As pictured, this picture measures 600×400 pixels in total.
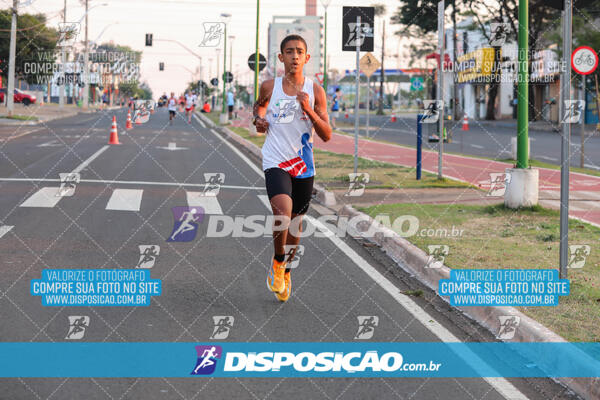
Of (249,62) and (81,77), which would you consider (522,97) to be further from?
(81,77)

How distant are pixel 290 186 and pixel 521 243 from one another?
142 inches

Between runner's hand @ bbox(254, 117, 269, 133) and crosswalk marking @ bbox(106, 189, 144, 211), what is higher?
runner's hand @ bbox(254, 117, 269, 133)

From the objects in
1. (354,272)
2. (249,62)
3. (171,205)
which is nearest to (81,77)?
(249,62)

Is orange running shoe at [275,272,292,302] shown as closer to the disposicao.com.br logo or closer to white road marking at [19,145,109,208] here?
the disposicao.com.br logo

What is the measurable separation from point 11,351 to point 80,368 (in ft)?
1.77

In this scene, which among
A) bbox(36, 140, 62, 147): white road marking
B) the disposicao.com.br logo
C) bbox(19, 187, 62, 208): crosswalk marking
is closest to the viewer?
the disposicao.com.br logo

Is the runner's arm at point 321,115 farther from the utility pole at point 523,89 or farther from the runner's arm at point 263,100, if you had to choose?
the utility pole at point 523,89

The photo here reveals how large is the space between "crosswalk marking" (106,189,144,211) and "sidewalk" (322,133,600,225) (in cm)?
602

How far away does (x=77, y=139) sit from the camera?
1116 inches

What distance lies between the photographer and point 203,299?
639cm

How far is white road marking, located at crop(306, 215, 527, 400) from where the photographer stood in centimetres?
459

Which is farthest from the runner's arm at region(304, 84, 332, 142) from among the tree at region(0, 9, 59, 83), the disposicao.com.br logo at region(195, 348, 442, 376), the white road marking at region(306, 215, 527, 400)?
the tree at region(0, 9, 59, 83)

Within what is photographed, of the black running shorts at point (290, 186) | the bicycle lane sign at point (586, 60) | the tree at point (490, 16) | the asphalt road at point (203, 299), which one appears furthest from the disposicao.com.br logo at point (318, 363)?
the tree at point (490, 16)

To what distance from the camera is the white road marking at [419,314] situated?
4590 mm
